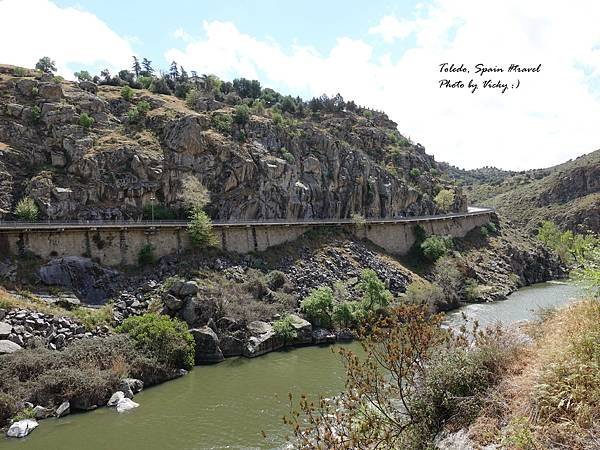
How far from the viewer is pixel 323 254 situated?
2141 inches

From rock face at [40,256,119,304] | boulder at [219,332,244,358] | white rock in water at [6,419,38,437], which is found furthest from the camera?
rock face at [40,256,119,304]

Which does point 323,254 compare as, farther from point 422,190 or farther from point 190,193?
point 422,190

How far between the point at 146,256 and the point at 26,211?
13.2 m

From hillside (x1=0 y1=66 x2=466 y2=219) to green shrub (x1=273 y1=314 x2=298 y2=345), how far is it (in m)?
23.4

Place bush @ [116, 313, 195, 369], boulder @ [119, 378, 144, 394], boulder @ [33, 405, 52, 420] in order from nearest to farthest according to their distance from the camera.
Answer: boulder @ [33, 405, 52, 420] → boulder @ [119, 378, 144, 394] → bush @ [116, 313, 195, 369]

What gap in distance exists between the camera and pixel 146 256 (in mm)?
42562

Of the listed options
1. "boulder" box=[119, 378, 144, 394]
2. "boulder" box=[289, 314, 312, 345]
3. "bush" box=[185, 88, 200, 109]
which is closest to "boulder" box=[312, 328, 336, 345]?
"boulder" box=[289, 314, 312, 345]

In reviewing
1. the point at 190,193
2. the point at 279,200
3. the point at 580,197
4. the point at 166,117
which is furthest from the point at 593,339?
the point at 580,197

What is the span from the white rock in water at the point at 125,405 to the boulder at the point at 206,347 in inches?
319

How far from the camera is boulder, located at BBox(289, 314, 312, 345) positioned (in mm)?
38344

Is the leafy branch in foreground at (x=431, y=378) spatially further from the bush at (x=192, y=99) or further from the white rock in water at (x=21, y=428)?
the bush at (x=192, y=99)

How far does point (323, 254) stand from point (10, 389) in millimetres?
36018

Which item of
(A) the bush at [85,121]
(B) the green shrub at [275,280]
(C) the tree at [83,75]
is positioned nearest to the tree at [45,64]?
(C) the tree at [83,75]

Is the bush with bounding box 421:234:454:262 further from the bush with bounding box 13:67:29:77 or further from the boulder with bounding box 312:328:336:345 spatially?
the bush with bounding box 13:67:29:77
